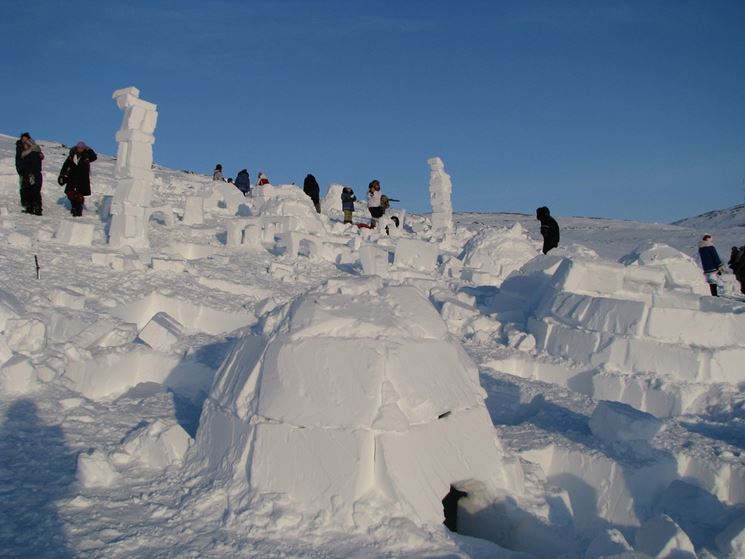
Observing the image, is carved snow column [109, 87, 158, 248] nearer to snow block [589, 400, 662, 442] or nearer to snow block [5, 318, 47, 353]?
snow block [5, 318, 47, 353]

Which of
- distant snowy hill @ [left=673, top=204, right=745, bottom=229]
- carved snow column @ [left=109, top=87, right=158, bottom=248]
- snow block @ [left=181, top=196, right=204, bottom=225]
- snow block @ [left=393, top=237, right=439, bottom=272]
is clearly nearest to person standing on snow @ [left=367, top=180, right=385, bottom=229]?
snow block @ [left=393, top=237, right=439, bottom=272]

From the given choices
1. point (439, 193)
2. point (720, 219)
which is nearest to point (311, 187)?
point (439, 193)

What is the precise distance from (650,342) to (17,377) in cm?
697

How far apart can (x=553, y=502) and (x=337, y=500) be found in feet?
5.89

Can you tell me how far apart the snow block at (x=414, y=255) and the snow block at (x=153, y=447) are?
9016mm

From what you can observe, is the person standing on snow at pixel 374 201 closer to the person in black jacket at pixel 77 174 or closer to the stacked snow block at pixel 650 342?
the person in black jacket at pixel 77 174

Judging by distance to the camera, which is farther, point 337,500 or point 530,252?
point 530,252

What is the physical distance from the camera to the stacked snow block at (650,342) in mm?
7609

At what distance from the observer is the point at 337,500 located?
3.97 metres

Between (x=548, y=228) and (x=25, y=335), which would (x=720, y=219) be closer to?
(x=548, y=228)

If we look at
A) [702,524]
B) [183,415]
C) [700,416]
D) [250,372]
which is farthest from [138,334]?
[700,416]

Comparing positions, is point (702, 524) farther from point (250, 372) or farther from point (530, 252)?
point (530, 252)

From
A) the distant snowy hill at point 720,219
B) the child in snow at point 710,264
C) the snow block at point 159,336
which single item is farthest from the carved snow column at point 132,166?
the distant snowy hill at point 720,219

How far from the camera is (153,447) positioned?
459 cm
